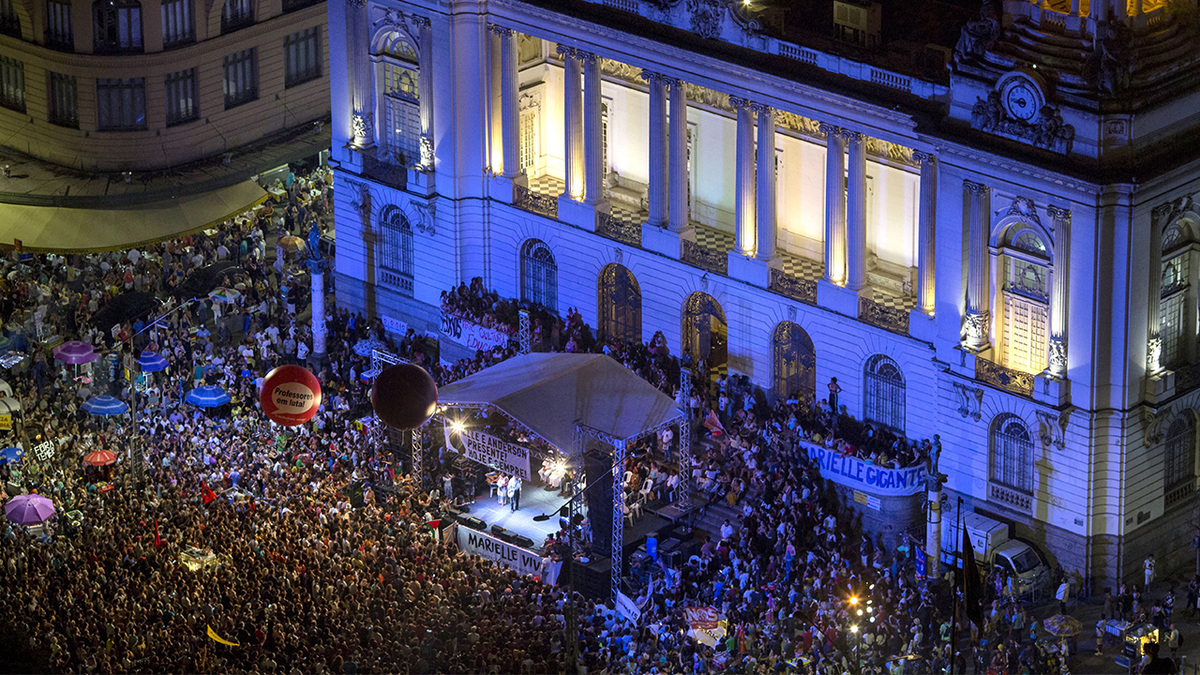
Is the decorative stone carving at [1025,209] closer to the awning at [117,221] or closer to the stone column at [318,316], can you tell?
the stone column at [318,316]

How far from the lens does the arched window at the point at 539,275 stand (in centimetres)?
9438

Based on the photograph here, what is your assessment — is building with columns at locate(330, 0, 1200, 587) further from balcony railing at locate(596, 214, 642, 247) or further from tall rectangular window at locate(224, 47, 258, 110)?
tall rectangular window at locate(224, 47, 258, 110)

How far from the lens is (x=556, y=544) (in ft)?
265

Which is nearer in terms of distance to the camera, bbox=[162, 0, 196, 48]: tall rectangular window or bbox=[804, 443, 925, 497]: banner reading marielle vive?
bbox=[804, 443, 925, 497]: banner reading marielle vive

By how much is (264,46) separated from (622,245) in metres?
27.9

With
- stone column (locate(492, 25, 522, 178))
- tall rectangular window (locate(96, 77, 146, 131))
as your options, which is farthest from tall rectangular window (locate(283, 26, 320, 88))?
stone column (locate(492, 25, 522, 178))

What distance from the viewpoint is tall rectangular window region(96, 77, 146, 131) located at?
105625 millimetres

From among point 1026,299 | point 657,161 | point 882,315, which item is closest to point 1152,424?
point 1026,299

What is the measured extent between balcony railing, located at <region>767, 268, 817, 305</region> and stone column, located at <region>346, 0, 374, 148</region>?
67.2 feet

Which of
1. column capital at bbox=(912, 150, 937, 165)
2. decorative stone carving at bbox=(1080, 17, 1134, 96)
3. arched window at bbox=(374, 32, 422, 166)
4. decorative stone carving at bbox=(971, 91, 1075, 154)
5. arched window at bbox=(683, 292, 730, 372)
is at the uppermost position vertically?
decorative stone carving at bbox=(1080, 17, 1134, 96)

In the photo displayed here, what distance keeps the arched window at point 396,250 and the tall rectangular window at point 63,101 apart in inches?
670

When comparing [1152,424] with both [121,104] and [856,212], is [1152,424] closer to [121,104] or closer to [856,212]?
[856,212]

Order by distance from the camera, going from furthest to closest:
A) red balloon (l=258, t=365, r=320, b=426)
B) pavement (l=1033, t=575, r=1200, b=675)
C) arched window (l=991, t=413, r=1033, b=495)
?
1. arched window (l=991, t=413, r=1033, b=495)
2. red balloon (l=258, t=365, r=320, b=426)
3. pavement (l=1033, t=575, r=1200, b=675)

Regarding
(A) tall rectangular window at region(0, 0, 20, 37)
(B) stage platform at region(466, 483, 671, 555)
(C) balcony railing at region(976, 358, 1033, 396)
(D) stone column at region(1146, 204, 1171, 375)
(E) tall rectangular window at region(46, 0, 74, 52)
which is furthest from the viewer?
(A) tall rectangular window at region(0, 0, 20, 37)
